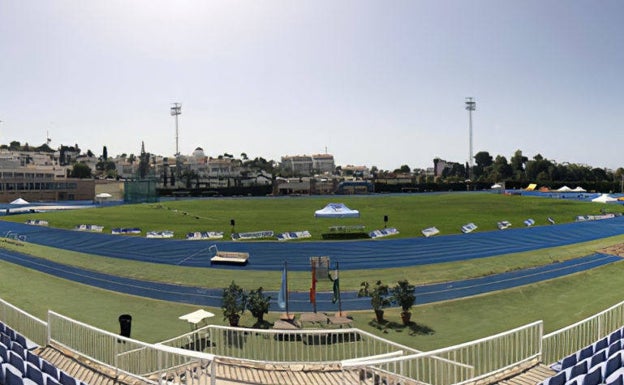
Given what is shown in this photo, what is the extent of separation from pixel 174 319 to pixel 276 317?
3811mm

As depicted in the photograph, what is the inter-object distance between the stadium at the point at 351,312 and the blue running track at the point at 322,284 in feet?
0.50

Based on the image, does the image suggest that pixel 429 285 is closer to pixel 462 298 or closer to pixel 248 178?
pixel 462 298

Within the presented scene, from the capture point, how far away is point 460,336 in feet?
46.0

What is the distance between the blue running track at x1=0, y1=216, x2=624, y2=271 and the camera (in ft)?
86.3

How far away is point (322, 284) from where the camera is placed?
68.9ft

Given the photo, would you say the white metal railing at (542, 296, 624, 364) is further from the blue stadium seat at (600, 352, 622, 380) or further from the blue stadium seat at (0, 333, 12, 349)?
the blue stadium seat at (0, 333, 12, 349)

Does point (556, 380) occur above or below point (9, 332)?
above

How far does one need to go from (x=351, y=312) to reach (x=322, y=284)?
13.9 ft

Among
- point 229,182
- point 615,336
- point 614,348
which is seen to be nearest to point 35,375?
point 614,348

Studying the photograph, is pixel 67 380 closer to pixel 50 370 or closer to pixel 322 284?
pixel 50 370

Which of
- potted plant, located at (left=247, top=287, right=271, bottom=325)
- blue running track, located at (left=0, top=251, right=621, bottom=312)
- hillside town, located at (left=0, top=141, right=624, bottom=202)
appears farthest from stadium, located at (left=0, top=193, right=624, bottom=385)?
hillside town, located at (left=0, top=141, right=624, bottom=202)

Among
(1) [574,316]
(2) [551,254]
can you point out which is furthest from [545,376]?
(2) [551,254]

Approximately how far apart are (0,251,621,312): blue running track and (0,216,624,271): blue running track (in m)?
4.23

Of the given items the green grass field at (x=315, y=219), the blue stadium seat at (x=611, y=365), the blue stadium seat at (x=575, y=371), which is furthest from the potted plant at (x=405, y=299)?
the green grass field at (x=315, y=219)
